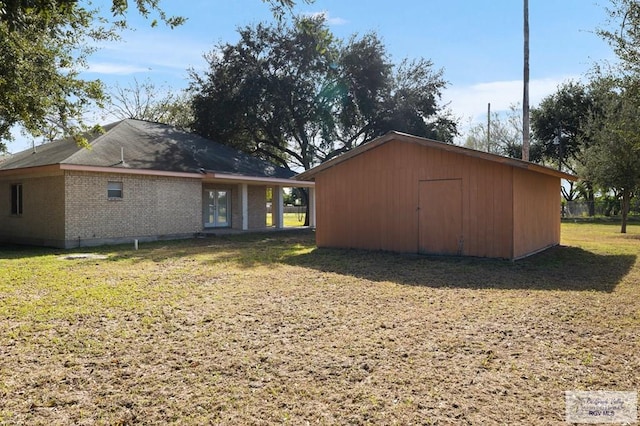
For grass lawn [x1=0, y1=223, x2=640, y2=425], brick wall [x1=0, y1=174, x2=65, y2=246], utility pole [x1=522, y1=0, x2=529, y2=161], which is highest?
utility pole [x1=522, y1=0, x2=529, y2=161]

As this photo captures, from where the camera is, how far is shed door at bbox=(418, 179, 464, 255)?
11.1m

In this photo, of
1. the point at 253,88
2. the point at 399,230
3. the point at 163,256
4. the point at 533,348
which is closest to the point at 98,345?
the point at 533,348

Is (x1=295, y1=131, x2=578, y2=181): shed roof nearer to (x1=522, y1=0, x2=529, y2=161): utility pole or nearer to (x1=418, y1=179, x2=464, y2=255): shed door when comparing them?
(x1=418, y1=179, x2=464, y2=255): shed door

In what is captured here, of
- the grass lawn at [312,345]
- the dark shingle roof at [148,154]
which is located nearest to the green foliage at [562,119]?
the dark shingle roof at [148,154]

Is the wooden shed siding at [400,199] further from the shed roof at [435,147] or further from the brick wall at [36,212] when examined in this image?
the brick wall at [36,212]

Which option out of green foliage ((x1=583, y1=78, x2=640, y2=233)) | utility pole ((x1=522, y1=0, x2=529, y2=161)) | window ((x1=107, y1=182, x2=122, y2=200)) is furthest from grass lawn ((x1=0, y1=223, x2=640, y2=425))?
green foliage ((x1=583, y1=78, x2=640, y2=233))

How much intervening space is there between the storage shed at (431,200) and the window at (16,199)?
10982 mm

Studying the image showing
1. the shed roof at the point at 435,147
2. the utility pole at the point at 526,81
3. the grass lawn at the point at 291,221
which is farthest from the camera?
the grass lawn at the point at 291,221

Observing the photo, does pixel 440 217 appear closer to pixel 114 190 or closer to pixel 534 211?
pixel 534 211

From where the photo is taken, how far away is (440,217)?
1130 centimetres

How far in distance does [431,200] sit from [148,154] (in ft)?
37.4

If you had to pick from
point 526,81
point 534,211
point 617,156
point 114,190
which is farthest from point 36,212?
point 617,156

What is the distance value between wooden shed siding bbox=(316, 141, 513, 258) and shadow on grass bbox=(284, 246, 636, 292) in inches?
21.2

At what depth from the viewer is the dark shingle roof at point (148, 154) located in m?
15.0
